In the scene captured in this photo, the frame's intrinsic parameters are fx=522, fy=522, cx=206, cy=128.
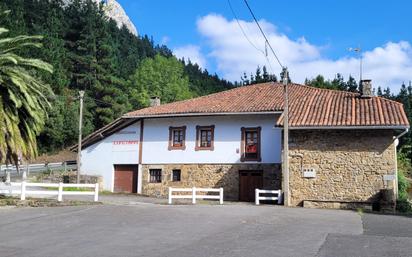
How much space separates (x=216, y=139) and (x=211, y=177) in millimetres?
2311

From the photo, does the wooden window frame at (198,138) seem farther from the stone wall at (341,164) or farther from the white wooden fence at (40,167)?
the white wooden fence at (40,167)

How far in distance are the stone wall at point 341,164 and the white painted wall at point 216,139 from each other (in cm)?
361

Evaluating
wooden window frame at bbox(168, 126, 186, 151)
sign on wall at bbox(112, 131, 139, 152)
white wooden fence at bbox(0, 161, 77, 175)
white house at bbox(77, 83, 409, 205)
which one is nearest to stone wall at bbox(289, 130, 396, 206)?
white house at bbox(77, 83, 409, 205)

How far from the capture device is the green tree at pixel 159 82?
249ft

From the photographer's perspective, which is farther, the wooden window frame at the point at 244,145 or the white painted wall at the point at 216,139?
the wooden window frame at the point at 244,145

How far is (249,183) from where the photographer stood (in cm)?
3044

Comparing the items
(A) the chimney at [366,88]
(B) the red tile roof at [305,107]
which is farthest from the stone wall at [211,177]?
(A) the chimney at [366,88]

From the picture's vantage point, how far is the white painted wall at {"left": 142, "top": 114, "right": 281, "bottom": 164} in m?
30.3

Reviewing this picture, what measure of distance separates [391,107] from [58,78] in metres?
44.1

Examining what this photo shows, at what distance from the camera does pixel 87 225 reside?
15.0m

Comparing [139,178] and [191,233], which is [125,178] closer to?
[139,178]

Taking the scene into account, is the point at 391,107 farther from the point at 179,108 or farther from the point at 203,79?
the point at 203,79

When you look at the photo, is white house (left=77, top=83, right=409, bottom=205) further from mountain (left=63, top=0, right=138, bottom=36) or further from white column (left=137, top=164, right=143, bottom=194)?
mountain (left=63, top=0, right=138, bottom=36)

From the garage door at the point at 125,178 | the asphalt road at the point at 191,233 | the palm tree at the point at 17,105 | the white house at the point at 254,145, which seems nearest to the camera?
the asphalt road at the point at 191,233
